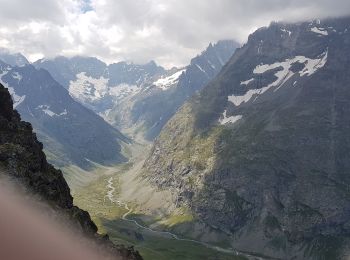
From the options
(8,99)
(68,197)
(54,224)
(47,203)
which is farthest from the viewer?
(8,99)

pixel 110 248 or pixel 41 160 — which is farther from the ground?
pixel 41 160

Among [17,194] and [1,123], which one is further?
[1,123]

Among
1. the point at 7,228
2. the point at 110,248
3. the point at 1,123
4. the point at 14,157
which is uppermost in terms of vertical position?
the point at 1,123

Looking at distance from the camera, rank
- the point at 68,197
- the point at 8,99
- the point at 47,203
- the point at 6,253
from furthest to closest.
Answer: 1. the point at 8,99
2. the point at 68,197
3. the point at 47,203
4. the point at 6,253

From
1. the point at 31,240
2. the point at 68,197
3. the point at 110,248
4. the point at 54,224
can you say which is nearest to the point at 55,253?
the point at 31,240

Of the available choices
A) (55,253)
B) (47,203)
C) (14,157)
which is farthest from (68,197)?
(55,253)

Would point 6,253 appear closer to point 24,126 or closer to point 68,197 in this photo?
point 68,197
